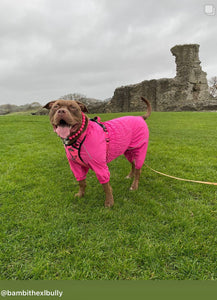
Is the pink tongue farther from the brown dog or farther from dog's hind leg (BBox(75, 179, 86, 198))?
dog's hind leg (BBox(75, 179, 86, 198))

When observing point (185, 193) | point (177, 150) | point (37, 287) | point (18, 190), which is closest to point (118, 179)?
point (185, 193)

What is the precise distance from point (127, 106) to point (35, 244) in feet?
89.8

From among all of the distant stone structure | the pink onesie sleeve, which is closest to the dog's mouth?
the pink onesie sleeve

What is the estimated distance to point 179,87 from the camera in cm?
2578

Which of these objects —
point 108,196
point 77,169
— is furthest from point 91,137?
point 108,196

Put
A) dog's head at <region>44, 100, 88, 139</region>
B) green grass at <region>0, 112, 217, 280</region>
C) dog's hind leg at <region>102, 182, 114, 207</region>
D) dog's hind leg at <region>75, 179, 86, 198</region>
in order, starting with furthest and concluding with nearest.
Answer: dog's hind leg at <region>75, 179, 86, 198</region>
dog's hind leg at <region>102, 182, 114, 207</region>
dog's head at <region>44, 100, 88, 139</region>
green grass at <region>0, 112, 217, 280</region>

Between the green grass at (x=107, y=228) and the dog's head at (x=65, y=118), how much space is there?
4.16 feet

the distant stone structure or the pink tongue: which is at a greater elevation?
the distant stone structure

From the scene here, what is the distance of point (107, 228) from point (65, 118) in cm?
157

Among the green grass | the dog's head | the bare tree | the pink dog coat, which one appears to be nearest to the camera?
the green grass

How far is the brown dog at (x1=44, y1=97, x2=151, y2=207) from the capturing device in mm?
2285

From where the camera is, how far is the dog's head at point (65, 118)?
2.20 m

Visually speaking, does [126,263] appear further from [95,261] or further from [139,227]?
[139,227]

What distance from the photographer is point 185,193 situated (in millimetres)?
3201
